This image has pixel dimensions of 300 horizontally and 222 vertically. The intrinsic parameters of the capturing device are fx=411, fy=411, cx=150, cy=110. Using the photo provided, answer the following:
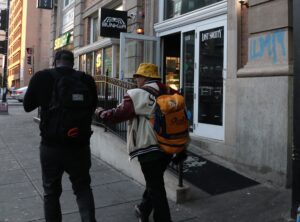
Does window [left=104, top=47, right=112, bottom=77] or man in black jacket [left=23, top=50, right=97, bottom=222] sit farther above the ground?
window [left=104, top=47, right=112, bottom=77]

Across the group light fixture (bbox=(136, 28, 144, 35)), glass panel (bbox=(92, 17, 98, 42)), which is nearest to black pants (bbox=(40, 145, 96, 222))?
light fixture (bbox=(136, 28, 144, 35))

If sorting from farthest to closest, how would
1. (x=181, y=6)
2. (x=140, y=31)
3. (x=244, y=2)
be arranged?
(x=140, y=31) < (x=181, y=6) < (x=244, y=2)

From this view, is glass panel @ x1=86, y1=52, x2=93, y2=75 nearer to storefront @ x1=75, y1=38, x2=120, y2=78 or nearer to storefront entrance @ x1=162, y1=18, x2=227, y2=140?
storefront @ x1=75, y1=38, x2=120, y2=78

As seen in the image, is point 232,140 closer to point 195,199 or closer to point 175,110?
point 195,199

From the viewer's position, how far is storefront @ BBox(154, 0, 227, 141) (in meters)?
7.83

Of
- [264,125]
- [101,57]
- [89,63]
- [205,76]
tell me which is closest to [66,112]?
[264,125]

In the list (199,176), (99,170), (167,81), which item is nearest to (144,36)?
(167,81)

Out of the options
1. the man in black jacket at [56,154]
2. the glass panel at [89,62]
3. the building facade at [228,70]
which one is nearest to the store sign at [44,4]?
the glass panel at [89,62]

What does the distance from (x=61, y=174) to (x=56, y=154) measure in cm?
23

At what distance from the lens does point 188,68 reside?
9039 millimetres

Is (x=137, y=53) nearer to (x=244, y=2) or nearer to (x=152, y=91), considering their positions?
(x=244, y=2)

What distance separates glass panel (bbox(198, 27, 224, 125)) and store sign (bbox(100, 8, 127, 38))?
341 cm

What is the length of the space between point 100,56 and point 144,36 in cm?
437

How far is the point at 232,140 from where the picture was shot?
6.93m
